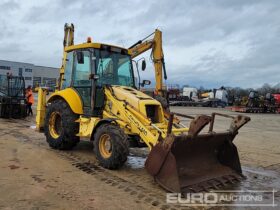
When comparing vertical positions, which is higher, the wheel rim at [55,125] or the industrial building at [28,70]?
the industrial building at [28,70]

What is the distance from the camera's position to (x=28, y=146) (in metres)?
9.04

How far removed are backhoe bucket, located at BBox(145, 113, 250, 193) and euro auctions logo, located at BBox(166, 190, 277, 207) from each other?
140 mm

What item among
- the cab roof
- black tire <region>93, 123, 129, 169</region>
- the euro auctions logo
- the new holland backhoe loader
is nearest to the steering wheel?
the new holland backhoe loader

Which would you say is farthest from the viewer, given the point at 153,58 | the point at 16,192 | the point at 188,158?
the point at 153,58

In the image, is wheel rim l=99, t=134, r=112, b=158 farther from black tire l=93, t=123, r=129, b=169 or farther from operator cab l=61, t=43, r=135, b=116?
operator cab l=61, t=43, r=135, b=116

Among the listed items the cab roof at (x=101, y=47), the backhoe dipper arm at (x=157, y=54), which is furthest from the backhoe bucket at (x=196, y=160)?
the backhoe dipper arm at (x=157, y=54)

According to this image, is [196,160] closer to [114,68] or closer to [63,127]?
[114,68]

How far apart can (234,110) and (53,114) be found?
26.0 meters

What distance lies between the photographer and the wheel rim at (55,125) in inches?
341

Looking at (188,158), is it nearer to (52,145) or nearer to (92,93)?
(92,93)

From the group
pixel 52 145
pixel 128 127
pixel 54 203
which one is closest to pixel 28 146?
pixel 52 145

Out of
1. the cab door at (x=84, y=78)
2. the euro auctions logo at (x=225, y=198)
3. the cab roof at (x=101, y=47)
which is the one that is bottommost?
the euro auctions logo at (x=225, y=198)

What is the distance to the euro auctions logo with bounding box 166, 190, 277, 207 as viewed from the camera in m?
5.10

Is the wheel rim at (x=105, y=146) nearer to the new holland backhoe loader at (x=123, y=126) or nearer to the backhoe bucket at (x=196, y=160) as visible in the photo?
the new holland backhoe loader at (x=123, y=126)
